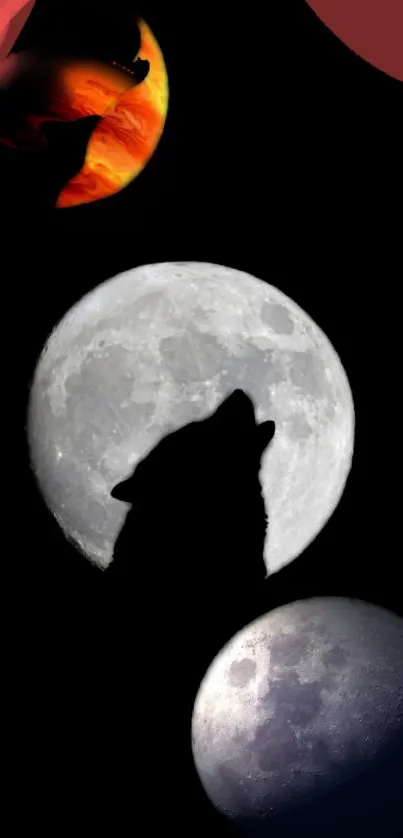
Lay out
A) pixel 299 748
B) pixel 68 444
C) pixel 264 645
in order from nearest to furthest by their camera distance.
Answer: pixel 299 748 → pixel 264 645 → pixel 68 444

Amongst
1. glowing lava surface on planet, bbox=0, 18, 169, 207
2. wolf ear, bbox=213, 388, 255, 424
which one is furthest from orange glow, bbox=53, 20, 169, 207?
wolf ear, bbox=213, 388, 255, 424

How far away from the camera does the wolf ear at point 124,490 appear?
5.75 metres

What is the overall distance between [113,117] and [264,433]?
3703mm

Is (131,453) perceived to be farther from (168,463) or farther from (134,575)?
(134,575)

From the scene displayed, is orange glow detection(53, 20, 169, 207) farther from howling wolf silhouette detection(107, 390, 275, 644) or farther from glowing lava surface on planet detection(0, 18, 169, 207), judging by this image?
howling wolf silhouette detection(107, 390, 275, 644)

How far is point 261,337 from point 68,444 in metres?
1.61

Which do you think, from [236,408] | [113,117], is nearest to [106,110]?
[113,117]

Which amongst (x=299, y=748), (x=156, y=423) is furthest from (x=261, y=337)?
(x=299, y=748)

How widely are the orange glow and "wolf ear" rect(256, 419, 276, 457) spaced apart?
353 cm

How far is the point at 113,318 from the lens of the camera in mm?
5895

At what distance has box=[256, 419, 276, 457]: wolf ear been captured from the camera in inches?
226

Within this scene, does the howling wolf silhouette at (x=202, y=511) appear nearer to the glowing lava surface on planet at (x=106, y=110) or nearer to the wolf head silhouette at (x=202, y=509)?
the wolf head silhouette at (x=202, y=509)

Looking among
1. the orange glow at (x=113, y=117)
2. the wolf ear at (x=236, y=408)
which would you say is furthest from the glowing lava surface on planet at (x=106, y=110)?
the wolf ear at (x=236, y=408)

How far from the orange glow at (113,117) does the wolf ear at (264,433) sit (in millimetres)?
3525
